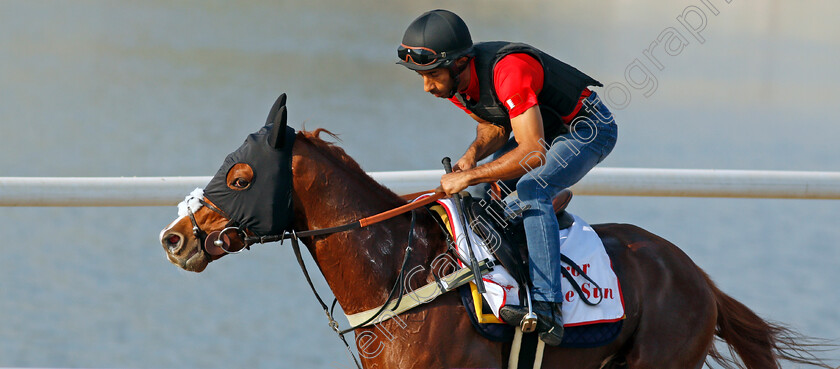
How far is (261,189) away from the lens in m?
2.87

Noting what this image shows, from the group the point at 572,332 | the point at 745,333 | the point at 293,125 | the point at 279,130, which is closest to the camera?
the point at 279,130

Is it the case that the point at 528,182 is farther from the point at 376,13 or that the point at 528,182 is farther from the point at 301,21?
the point at 376,13

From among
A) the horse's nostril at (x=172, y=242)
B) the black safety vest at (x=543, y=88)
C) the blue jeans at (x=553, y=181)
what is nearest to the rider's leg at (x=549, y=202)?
the blue jeans at (x=553, y=181)

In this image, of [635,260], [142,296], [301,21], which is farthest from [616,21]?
[635,260]

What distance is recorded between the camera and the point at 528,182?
310cm

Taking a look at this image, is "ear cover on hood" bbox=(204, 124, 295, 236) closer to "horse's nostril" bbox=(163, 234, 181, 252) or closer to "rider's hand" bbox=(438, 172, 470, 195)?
"horse's nostril" bbox=(163, 234, 181, 252)

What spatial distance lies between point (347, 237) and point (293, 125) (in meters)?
9.69

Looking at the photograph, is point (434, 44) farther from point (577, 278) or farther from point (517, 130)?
point (577, 278)

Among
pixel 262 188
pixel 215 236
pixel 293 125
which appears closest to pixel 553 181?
pixel 262 188

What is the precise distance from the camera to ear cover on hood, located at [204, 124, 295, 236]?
2.87m

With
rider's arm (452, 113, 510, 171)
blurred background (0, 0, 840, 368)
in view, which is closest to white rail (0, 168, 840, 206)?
blurred background (0, 0, 840, 368)

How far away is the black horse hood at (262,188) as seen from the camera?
113 inches

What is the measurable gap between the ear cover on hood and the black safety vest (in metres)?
0.79

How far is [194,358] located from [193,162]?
5206 millimetres
